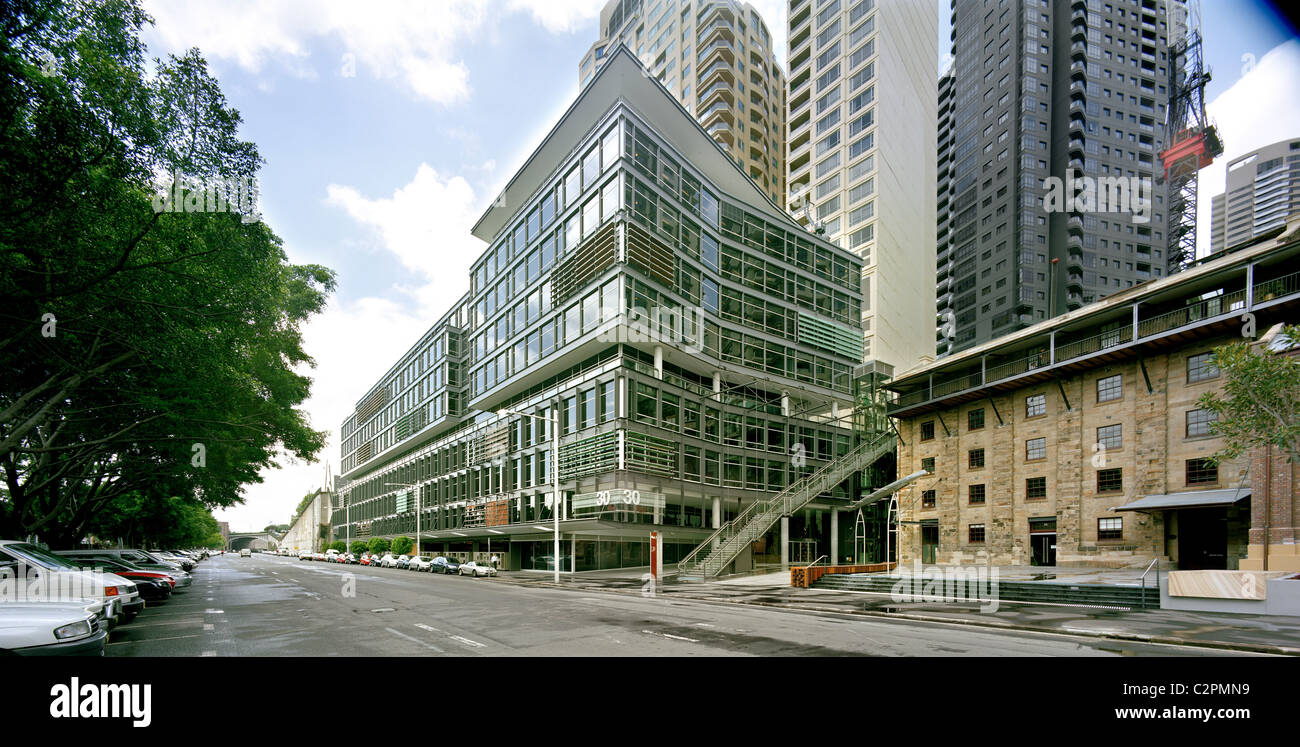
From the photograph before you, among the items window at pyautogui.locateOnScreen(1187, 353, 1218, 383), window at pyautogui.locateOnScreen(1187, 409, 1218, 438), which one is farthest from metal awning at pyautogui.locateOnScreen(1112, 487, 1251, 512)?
window at pyautogui.locateOnScreen(1187, 353, 1218, 383)

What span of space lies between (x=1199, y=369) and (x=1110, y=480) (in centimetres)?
724

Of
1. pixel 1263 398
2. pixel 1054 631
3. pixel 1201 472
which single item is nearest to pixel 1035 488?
pixel 1201 472

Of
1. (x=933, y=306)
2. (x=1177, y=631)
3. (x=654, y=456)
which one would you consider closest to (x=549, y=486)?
(x=654, y=456)

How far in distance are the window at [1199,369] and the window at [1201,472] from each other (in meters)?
4.17

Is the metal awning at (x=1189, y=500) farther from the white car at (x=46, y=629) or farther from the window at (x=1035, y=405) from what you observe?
the white car at (x=46, y=629)

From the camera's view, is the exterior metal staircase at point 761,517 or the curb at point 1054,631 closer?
the curb at point 1054,631

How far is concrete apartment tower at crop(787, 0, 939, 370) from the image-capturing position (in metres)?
75.8

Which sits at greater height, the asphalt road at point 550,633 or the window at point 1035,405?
the window at point 1035,405

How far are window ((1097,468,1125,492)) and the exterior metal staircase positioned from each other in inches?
684

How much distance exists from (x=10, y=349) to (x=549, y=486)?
34.2m

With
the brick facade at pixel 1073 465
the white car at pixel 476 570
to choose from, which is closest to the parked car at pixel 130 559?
the white car at pixel 476 570

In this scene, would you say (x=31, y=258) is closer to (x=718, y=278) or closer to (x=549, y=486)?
(x=549, y=486)

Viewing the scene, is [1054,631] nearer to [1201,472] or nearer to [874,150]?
[1201,472]

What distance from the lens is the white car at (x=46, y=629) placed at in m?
7.40
